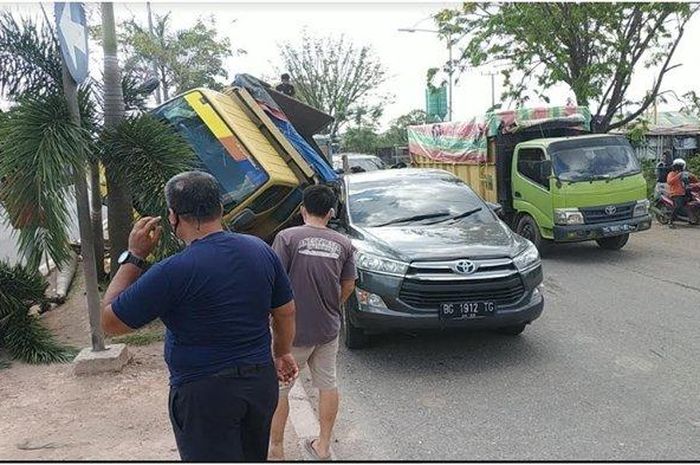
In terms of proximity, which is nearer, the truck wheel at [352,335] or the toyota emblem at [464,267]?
the toyota emblem at [464,267]

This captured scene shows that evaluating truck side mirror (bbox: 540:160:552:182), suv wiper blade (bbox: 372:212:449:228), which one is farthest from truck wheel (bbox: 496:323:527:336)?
truck side mirror (bbox: 540:160:552:182)

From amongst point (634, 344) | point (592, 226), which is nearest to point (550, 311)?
point (634, 344)

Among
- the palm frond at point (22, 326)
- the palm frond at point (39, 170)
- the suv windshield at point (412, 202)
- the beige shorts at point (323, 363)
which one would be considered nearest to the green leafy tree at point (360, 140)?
the suv windshield at point (412, 202)

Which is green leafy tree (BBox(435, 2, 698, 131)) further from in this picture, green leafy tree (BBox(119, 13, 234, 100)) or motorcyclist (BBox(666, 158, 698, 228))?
green leafy tree (BBox(119, 13, 234, 100))

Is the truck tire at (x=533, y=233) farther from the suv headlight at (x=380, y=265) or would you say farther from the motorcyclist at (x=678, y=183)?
the suv headlight at (x=380, y=265)

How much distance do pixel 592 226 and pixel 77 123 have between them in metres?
7.45

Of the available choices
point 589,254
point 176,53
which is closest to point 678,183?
point 589,254

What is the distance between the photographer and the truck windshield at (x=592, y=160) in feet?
30.9

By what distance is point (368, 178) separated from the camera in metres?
7.03

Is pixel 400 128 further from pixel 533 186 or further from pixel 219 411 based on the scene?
pixel 219 411

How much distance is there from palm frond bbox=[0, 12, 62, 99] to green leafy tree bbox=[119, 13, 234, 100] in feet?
57.9

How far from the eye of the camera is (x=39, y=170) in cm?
409

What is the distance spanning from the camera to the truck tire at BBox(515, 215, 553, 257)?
985cm

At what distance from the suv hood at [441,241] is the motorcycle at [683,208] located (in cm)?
827
